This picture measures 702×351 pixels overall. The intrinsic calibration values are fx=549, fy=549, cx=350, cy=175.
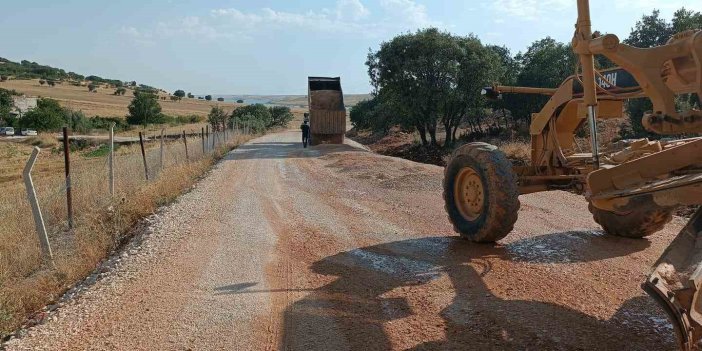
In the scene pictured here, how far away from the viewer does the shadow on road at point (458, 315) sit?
415 cm

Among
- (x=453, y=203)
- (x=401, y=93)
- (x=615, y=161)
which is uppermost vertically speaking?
(x=401, y=93)

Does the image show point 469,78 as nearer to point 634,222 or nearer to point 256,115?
point 634,222

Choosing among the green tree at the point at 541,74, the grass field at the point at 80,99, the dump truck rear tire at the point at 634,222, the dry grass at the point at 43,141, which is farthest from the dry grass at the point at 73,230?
the grass field at the point at 80,99

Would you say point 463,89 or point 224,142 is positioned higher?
point 463,89

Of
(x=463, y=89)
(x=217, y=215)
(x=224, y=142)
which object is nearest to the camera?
(x=217, y=215)

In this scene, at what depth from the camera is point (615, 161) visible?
5520 mm

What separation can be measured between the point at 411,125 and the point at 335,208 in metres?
19.4

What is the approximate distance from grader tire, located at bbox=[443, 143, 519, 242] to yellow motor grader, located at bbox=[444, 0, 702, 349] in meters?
0.01

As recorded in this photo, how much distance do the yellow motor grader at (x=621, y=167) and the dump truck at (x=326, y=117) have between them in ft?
82.2

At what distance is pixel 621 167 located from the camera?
4.54 meters

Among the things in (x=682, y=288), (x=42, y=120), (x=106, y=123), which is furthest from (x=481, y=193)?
(x=106, y=123)

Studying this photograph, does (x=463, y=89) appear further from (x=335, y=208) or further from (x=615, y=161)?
(x=615, y=161)

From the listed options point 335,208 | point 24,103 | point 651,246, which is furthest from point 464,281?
point 24,103

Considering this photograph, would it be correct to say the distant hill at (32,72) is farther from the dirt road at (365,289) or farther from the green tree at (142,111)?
the dirt road at (365,289)
